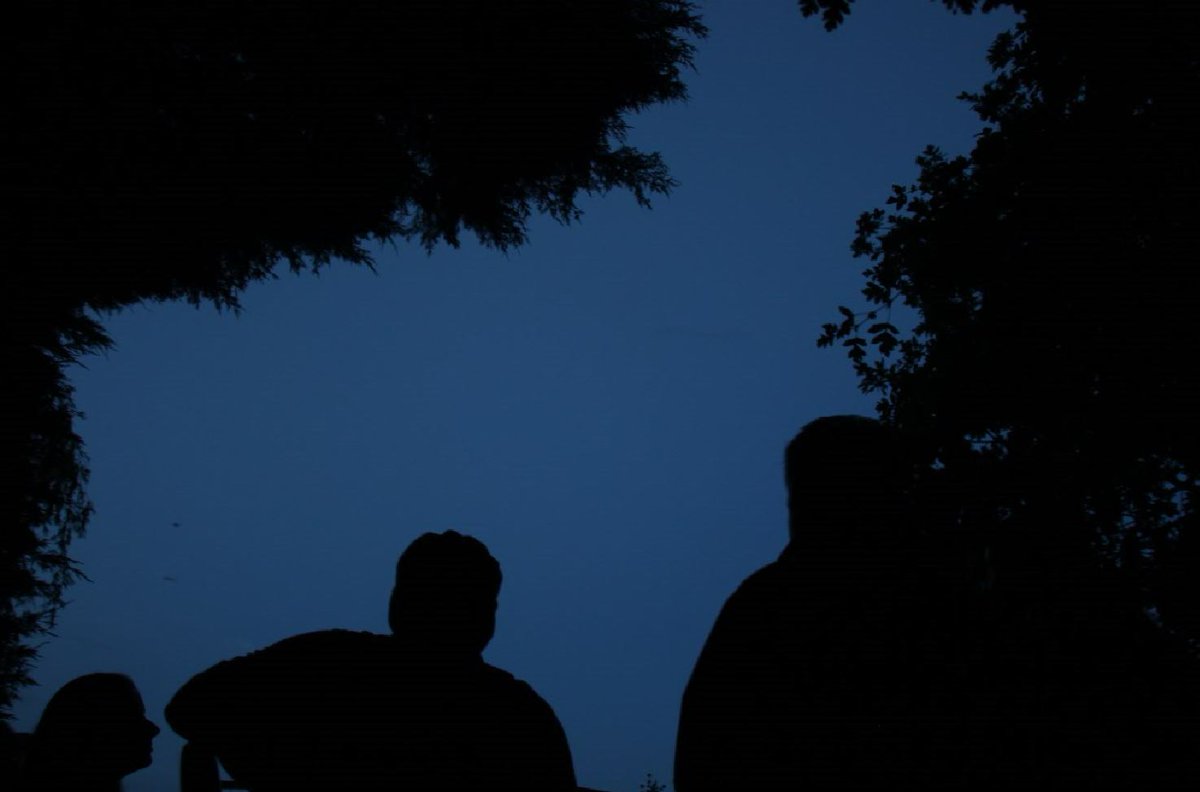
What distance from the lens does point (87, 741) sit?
235 centimetres

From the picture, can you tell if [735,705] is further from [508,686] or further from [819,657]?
[508,686]

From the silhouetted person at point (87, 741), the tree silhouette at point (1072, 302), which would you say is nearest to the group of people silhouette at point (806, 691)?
the silhouetted person at point (87, 741)

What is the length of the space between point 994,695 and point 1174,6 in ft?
21.5

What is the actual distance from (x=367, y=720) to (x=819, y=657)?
3.76 ft

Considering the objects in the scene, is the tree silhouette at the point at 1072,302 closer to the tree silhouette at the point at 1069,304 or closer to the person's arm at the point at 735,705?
the tree silhouette at the point at 1069,304

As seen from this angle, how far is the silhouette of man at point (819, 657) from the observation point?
4.63 ft

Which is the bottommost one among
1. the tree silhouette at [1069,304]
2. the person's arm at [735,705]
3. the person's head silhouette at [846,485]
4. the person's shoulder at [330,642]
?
the person's arm at [735,705]

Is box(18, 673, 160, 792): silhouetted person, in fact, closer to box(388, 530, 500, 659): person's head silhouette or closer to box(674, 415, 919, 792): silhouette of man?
box(388, 530, 500, 659): person's head silhouette

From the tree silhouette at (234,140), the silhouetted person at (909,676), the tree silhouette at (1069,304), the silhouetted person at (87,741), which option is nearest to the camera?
the silhouetted person at (909,676)

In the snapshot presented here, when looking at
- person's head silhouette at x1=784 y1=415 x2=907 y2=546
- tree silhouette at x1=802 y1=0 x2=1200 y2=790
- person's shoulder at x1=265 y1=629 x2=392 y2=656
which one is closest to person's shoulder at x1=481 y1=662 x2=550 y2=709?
person's shoulder at x1=265 y1=629 x2=392 y2=656

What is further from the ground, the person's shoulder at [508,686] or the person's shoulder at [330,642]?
the person's shoulder at [330,642]

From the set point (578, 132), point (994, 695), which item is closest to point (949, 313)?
point (578, 132)

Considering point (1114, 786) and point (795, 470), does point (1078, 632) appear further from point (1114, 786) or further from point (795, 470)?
point (795, 470)

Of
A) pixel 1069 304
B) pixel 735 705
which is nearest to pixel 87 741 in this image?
pixel 735 705
